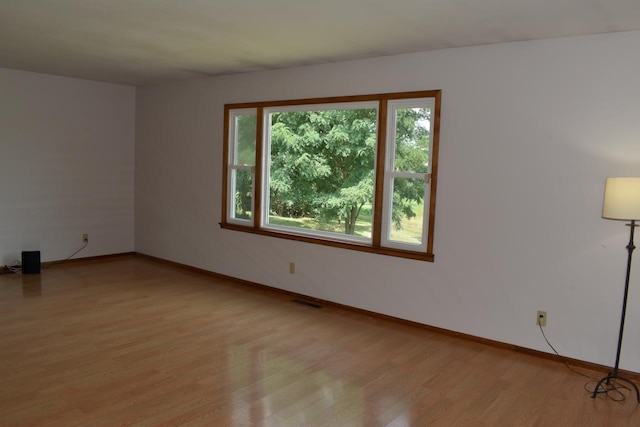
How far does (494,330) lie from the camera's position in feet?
13.1

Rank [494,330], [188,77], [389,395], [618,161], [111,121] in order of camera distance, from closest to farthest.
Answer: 1. [389,395]
2. [618,161]
3. [494,330]
4. [188,77]
5. [111,121]

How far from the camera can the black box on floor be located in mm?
5906

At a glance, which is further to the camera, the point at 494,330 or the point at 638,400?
the point at 494,330

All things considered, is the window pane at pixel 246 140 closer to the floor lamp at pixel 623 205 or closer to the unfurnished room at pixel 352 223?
the unfurnished room at pixel 352 223

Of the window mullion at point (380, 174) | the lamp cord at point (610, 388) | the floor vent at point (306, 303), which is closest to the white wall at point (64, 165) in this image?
the floor vent at point (306, 303)

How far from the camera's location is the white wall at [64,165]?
5.98 m

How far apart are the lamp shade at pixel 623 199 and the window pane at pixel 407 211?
5.15 ft

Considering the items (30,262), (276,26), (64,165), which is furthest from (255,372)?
(64,165)

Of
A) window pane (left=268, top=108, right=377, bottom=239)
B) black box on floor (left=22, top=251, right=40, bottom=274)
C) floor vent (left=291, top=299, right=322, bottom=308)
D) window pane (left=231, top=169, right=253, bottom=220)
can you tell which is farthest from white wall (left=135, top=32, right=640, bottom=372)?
black box on floor (left=22, top=251, right=40, bottom=274)

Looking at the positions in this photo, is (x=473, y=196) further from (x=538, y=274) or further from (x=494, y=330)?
(x=494, y=330)

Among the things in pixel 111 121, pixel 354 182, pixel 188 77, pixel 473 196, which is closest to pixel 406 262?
pixel 473 196

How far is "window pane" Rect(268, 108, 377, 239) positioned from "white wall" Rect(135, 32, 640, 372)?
60cm

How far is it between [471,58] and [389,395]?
8.65ft

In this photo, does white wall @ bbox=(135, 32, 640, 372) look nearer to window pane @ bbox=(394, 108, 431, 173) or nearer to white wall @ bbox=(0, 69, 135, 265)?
window pane @ bbox=(394, 108, 431, 173)
